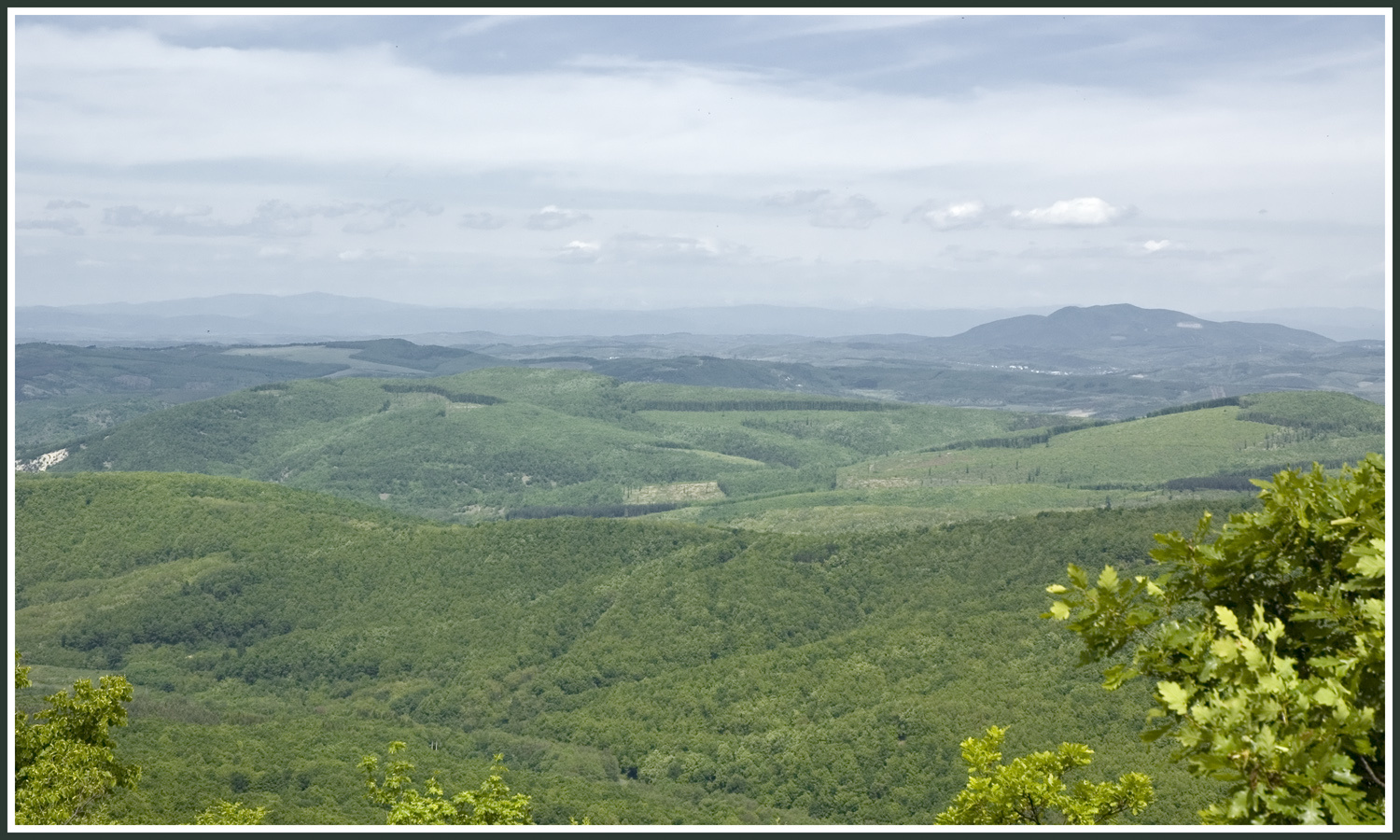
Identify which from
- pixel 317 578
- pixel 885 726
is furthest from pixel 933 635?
pixel 317 578

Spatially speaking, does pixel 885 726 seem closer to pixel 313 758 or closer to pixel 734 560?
pixel 313 758

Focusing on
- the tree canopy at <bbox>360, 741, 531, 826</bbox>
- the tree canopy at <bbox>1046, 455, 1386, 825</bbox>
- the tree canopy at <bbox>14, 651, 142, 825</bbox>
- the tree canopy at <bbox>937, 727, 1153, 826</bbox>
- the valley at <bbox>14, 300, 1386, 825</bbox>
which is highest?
the tree canopy at <bbox>1046, 455, 1386, 825</bbox>

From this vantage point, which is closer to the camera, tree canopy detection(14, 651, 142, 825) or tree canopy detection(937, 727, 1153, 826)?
tree canopy detection(937, 727, 1153, 826)

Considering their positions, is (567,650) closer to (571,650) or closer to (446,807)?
(571,650)

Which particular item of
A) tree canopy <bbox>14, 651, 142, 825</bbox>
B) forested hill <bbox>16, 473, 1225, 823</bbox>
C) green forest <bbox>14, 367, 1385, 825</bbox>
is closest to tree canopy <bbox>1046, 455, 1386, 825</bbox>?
green forest <bbox>14, 367, 1385, 825</bbox>

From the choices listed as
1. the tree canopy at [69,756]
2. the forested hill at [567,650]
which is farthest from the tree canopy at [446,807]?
the forested hill at [567,650]

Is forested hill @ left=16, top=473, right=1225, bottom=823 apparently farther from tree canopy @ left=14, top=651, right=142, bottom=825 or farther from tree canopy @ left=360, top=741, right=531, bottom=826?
tree canopy @ left=14, top=651, right=142, bottom=825

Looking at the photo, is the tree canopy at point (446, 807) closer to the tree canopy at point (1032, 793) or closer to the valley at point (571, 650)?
the tree canopy at point (1032, 793)

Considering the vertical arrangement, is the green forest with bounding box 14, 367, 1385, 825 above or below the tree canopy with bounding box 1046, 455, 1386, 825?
below
